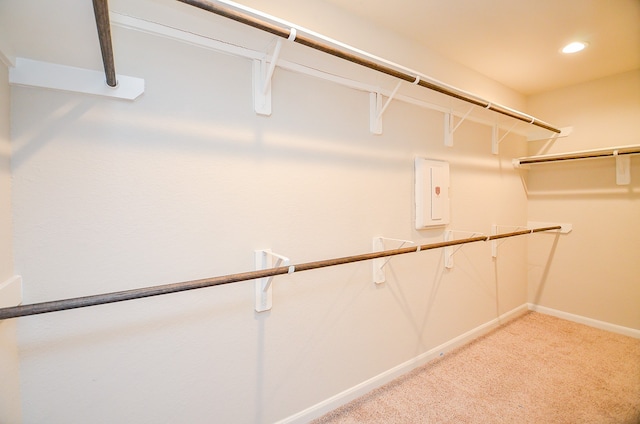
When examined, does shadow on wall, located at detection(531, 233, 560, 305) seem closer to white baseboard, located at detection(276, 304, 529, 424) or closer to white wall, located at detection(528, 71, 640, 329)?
white wall, located at detection(528, 71, 640, 329)

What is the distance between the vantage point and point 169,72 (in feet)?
3.85

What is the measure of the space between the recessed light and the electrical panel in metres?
1.18

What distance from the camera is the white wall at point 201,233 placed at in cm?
100

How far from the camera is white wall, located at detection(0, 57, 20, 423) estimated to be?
855 mm

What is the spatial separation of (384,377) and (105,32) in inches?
85.6

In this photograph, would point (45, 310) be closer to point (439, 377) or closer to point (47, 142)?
point (47, 142)

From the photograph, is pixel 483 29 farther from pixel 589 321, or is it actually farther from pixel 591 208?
pixel 589 321

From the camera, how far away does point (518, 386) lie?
189 centimetres

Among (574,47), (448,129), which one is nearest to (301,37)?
(448,129)

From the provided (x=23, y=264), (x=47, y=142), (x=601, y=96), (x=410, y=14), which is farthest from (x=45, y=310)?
(x=601, y=96)

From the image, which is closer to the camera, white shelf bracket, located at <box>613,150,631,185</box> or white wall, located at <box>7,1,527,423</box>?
white wall, located at <box>7,1,527,423</box>

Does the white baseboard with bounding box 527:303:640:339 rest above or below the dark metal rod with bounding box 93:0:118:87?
below

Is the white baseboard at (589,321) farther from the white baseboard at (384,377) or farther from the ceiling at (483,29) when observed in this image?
the ceiling at (483,29)

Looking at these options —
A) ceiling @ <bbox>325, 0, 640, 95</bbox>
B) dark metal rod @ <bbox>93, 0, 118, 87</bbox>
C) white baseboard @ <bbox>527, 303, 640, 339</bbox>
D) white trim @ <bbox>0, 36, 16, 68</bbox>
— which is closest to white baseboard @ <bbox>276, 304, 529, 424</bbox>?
white baseboard @ <bbox>527, 303, 640, 339</bbox>
